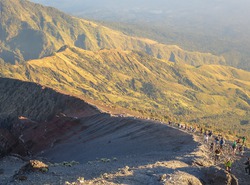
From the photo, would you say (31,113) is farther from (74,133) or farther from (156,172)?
(156,172)

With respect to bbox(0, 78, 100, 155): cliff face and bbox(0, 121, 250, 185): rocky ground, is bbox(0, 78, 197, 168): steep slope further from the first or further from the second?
bbox(0, 121, 250, 185): rocky ground

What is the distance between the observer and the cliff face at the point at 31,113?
2662 inches

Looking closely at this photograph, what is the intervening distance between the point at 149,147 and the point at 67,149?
55.0 feet

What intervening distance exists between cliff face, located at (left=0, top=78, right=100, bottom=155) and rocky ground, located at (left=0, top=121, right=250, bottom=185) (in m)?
29.1

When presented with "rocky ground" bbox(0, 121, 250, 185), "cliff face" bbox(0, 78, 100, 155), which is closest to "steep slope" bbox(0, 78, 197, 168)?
"cliff face" bbox(0, 78, 100, 155)

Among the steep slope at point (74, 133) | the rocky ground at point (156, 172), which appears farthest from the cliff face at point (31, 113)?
the rocky ground at point (156, 172)

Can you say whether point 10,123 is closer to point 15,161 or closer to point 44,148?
point 44,148

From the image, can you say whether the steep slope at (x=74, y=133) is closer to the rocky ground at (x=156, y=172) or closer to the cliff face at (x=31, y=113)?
the cliff face at (x=31, y=113)

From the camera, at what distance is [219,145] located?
136ft

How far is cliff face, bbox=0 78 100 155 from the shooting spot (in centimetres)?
6762

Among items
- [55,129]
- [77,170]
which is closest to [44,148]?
[55,129]

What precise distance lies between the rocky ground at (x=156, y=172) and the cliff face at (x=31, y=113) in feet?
95.4

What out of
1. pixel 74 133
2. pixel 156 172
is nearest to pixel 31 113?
pixel 74 133

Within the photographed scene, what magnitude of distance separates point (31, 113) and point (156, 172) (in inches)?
2575
